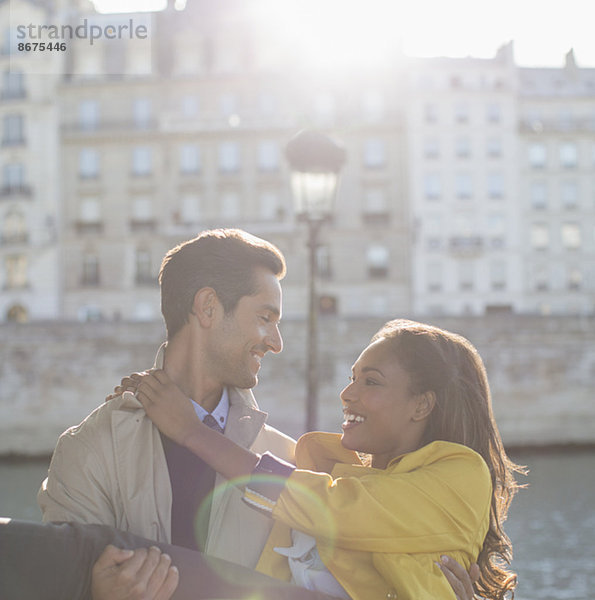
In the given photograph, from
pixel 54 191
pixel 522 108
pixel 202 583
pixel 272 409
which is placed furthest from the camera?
pixel 522 108

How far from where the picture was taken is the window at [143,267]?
31.0 m

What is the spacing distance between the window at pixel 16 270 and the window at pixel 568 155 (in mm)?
22458

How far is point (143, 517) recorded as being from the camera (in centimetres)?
193

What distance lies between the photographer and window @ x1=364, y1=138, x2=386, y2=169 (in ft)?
104

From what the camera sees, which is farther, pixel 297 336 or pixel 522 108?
pixel 522 108

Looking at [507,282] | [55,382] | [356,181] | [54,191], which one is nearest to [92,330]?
[55,382]

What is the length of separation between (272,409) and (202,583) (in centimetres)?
2016

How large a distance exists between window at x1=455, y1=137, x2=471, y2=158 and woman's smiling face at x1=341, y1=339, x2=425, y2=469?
31.9 m

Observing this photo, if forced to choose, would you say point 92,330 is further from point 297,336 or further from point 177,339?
point 177,339

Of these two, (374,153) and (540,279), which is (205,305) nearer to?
(374,153)

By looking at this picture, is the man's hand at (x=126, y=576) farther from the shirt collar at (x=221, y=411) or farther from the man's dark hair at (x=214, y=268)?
the man's dark hair at (x=214, y=268)

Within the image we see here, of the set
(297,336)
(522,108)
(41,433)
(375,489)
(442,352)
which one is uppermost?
(522,108)

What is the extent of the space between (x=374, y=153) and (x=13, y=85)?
1433 centimetres

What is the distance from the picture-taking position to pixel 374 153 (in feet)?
104
